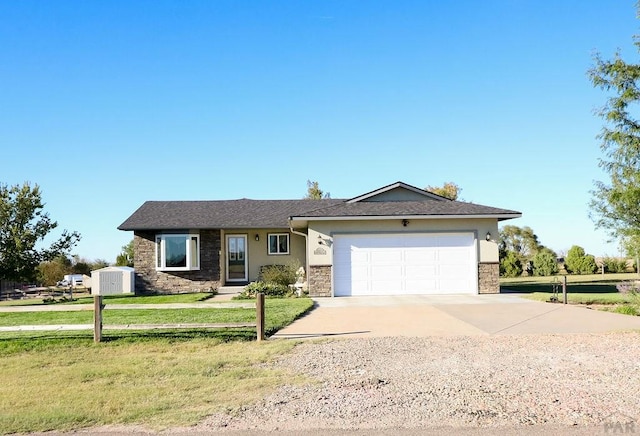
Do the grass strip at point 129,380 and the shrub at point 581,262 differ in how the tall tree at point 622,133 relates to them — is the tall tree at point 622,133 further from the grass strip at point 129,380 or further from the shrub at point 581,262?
the shrub at point 581,262

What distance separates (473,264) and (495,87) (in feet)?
21.8

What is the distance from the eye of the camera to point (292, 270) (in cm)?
2167

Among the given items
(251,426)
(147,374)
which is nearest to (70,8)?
(147,374)

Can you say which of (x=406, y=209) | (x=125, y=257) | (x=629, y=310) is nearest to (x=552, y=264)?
(x=406, y=209)

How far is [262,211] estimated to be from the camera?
82.3 ft

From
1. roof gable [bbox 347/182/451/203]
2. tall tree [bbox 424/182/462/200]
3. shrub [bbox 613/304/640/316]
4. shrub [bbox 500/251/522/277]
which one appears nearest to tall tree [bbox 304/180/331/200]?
tall tree [bbox 424/182/462/200]

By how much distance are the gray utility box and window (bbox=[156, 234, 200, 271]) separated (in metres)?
1.48

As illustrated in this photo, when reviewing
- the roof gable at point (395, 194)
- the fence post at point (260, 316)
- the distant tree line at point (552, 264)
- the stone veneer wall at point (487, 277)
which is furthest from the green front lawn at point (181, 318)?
the distant tree line at point (552, 264)

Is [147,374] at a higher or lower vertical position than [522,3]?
lower

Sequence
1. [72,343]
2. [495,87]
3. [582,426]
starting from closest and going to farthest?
[582,426] → [72,343] → [495,87]

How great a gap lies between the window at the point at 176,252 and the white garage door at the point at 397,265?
23.1 ft

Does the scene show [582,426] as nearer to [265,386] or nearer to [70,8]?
[265,386]

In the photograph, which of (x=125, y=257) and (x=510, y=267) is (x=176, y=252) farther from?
(x=510, y=267)

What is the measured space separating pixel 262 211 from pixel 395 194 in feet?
23.4
